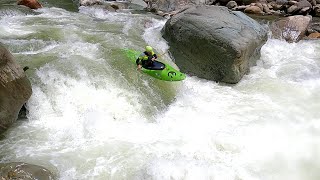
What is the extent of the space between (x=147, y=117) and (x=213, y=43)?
8.37ft

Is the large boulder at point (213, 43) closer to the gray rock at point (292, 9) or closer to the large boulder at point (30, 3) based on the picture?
the large boulder at point (30, 3)

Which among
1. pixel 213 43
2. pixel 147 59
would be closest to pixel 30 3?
pixel 147 59

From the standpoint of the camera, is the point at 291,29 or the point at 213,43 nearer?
the point at 213,43

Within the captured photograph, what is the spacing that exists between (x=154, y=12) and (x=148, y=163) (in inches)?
384

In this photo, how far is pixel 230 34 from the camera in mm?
7965

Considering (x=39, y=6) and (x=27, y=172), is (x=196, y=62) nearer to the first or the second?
(x=27, y=172)

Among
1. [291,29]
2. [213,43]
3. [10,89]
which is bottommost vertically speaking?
[291,29]

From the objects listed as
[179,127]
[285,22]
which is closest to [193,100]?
[179,127]

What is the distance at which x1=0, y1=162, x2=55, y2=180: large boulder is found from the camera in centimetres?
425

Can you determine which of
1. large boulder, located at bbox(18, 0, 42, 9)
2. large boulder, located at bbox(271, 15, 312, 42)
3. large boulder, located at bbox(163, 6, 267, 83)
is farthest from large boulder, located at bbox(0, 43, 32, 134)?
large boulder, located at bbox(271, 15, 312, 42)

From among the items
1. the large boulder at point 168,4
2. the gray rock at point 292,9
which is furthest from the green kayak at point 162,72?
the gray rock at point 292,9

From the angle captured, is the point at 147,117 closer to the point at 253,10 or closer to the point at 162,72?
the point at 162,72

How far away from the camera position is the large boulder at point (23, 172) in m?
4.25

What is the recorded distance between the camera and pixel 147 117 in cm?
650
